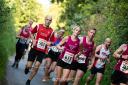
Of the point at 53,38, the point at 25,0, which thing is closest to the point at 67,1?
the point at 25,0

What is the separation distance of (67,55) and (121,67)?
1.56 metres

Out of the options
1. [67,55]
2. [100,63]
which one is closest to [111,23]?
[100,63]

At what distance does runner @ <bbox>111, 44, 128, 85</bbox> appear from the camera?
1148cm

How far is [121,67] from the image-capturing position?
1173 centimetres

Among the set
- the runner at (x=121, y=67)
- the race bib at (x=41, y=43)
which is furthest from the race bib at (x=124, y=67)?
the race bib at (x=41, y=43)

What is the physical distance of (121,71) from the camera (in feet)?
38.6

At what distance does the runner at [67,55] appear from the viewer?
479 inches

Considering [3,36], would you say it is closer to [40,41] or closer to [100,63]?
[40,41]

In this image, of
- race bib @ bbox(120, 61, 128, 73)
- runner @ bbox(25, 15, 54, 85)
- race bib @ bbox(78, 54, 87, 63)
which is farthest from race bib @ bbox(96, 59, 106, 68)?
race bib @ bbox(120, 61, 128, 73)

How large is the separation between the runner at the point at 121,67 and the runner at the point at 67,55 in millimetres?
1233

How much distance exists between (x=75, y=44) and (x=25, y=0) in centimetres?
3057

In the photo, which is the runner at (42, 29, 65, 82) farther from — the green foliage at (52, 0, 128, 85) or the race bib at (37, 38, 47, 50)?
the race bib at (37, 38, 47, 50)

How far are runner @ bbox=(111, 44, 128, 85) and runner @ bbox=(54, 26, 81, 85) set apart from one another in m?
1.23

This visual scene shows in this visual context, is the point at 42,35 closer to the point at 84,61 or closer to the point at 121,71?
the point at 84,61
